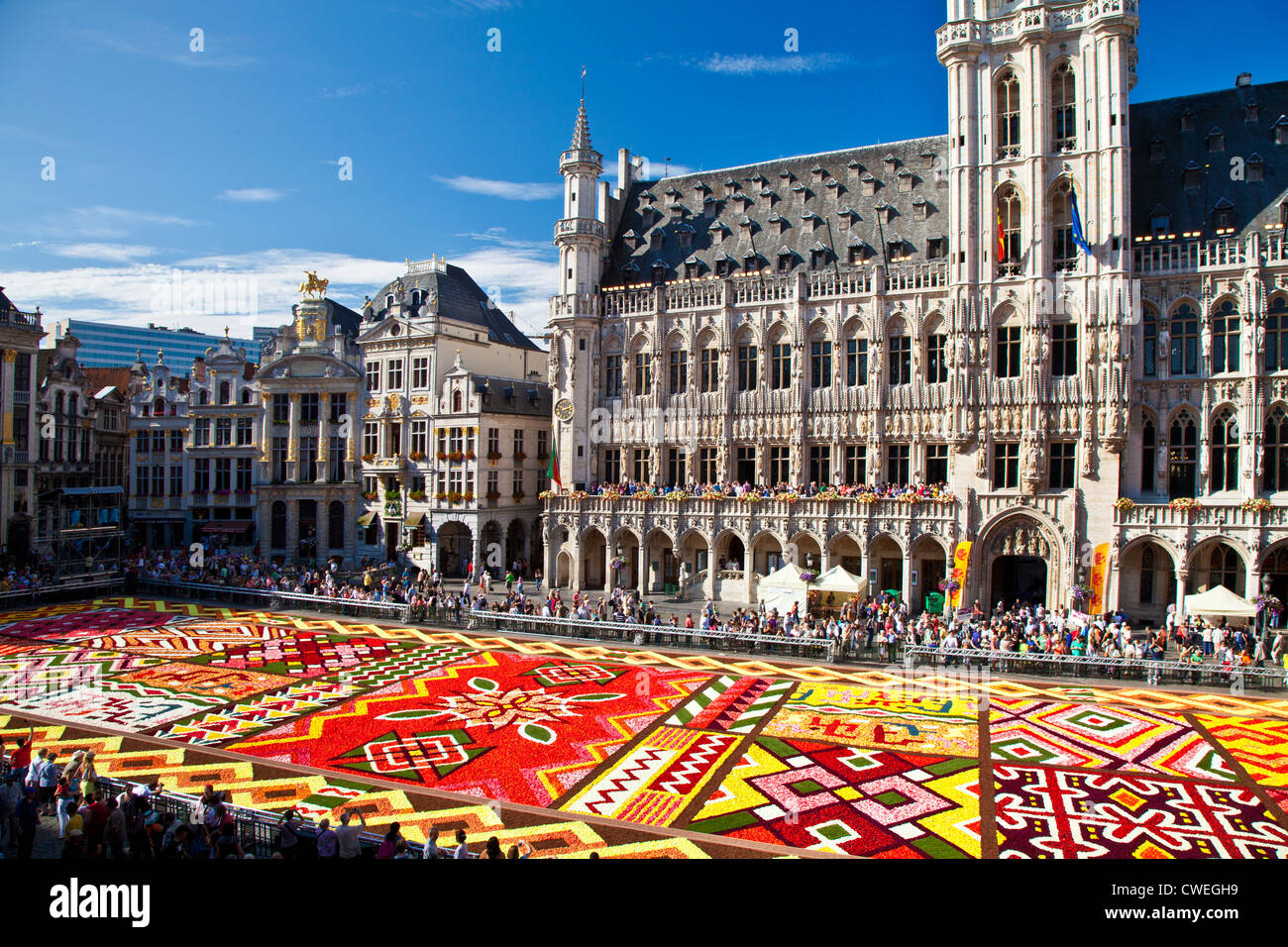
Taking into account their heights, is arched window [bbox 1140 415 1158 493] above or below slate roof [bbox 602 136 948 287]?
below

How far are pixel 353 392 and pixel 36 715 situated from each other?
3938cm

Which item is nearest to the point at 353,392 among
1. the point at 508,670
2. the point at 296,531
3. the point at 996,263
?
the point at 296,531

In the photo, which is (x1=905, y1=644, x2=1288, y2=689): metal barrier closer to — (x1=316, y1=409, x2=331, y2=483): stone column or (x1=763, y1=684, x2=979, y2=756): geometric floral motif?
(x1=763, y1=684, x2=979, y2=756): geometric floral motif

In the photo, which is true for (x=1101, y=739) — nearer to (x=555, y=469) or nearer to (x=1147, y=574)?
(x=1147, y=574)

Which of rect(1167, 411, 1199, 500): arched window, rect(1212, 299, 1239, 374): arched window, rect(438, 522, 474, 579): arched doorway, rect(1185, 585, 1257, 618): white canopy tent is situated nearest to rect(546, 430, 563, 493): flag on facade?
rect(438, 522, 474, 579): arched doorway

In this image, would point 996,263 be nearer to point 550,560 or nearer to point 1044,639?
point 1044,639

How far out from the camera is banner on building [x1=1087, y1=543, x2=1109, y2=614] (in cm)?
4094

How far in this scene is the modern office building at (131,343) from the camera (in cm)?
14550

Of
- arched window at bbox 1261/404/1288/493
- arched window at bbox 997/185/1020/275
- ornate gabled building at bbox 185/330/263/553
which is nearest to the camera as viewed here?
arched window at bbox 1261/404/1288/493

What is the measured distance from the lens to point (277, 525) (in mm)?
64250

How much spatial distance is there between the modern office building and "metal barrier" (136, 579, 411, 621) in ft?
311

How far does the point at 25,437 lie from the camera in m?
58.8

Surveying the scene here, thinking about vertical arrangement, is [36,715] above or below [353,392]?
below
